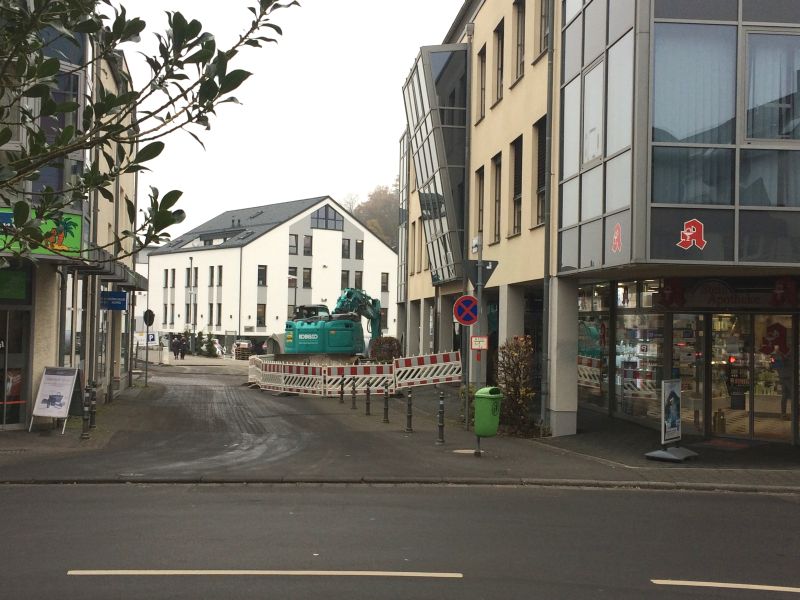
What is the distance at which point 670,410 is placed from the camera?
47.2 ft

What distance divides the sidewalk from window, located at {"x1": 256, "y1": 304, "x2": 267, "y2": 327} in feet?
168

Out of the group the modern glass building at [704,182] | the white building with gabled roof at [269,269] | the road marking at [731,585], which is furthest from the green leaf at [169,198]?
the white building with gabled roof at [269,269]

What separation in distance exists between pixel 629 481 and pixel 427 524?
4.39 meters

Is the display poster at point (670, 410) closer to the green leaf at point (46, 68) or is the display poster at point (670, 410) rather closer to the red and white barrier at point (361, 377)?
the green leaf at point (46, 68)

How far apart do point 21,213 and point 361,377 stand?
24.0 metres

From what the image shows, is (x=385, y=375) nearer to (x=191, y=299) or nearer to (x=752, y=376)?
(x=752, y=376)

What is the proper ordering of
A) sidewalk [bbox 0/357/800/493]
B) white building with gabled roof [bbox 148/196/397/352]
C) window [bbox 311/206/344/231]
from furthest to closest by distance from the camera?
window [bbox 311/206/344/231] → white building with gabled roof [bbox 148/196/397/352] → sidewalk [bbox 0/357/800/493]

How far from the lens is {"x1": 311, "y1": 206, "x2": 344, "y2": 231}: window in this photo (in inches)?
3022

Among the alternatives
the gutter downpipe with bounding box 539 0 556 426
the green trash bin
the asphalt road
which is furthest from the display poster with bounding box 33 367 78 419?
the gutter downpipe with bounding box 539 0 556 426

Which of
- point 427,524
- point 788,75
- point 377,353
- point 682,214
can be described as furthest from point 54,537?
point 377,353

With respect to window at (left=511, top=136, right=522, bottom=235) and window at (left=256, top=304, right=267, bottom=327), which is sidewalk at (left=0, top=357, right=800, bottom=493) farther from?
window at (left=256, top=304, right=267, bottom=327)

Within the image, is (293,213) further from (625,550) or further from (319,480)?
(625,550)

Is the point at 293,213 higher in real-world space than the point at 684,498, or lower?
higher

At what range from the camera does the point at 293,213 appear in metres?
76.1
